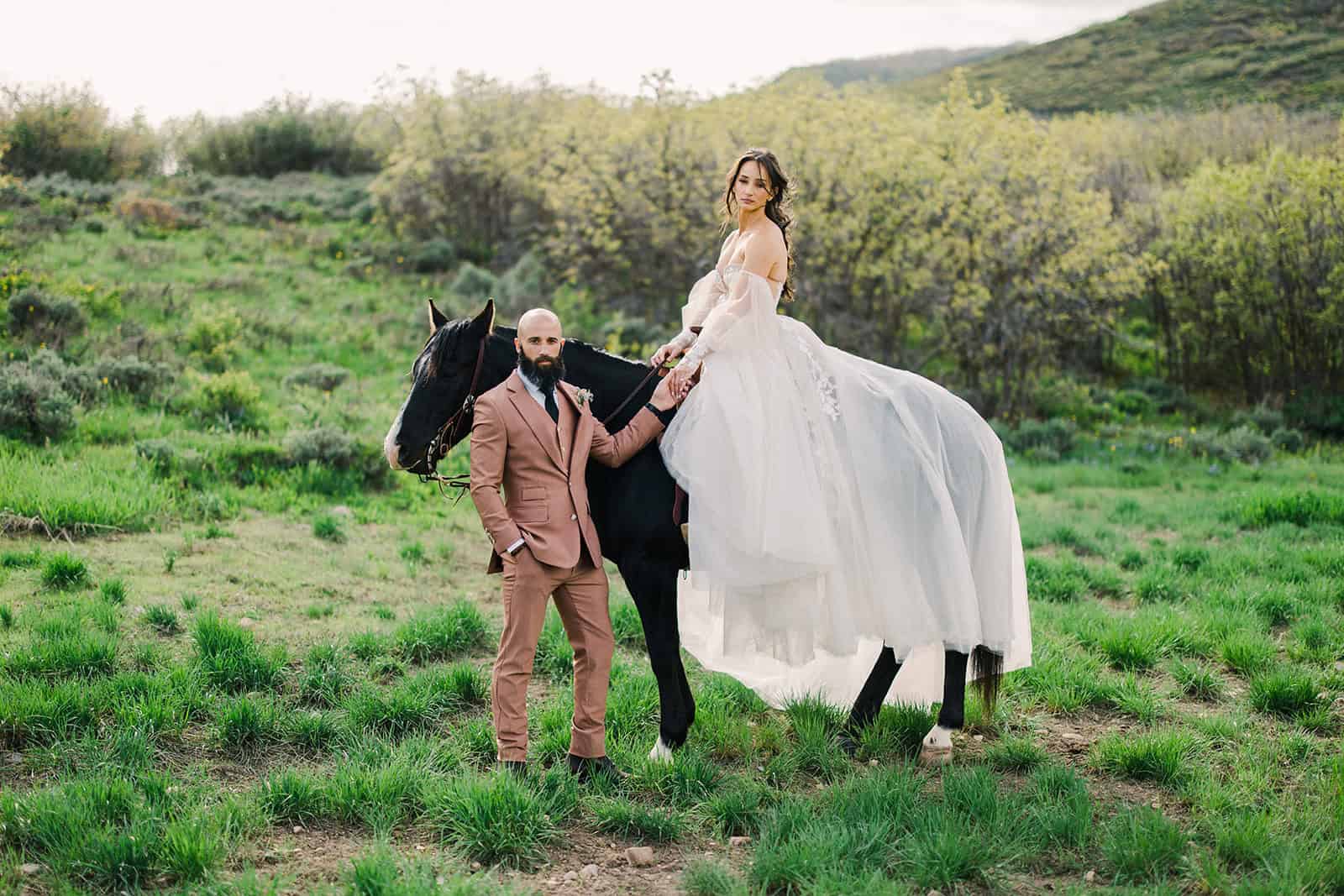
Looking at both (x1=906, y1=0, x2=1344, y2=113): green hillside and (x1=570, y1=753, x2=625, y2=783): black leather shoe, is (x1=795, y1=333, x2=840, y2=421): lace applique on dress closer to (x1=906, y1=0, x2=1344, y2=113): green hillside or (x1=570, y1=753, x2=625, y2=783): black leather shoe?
(x1=570, y1=753, x2=625, y2=783): black leather shoe

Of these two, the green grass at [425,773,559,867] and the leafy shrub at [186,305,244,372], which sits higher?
the leafy shrub at [186,305,244,372]

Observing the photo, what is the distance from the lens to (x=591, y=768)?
15.0 feet

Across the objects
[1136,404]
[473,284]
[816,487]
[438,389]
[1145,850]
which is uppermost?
[473,284]

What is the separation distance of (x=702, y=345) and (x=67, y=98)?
2705 cm

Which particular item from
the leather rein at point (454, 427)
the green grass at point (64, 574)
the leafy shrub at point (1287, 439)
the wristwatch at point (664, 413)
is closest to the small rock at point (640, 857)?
the leather rein at point (454, 427)

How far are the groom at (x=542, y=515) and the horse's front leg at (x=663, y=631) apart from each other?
8.5 inches

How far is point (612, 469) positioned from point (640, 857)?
1.79 meters

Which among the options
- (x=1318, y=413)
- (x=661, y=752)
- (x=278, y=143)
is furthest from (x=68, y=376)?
(x=278, y=143)

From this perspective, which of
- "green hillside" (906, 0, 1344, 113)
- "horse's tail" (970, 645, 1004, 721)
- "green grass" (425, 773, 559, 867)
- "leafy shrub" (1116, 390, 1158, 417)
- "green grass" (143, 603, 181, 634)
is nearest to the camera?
"green grass" (425, 773, 559, 867)

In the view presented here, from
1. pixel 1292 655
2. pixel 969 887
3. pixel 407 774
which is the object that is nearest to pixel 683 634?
pixel 407 774

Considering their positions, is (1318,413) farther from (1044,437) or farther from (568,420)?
(568,420)

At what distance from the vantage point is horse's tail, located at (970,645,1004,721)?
507 centimetres

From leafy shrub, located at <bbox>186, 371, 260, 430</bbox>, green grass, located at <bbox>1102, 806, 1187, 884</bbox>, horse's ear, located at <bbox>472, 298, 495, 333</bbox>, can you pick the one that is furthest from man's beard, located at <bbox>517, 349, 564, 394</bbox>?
leafy shrub, located at <bbox>186, 371, 260, 430</bbox>

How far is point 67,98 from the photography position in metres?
24.9
